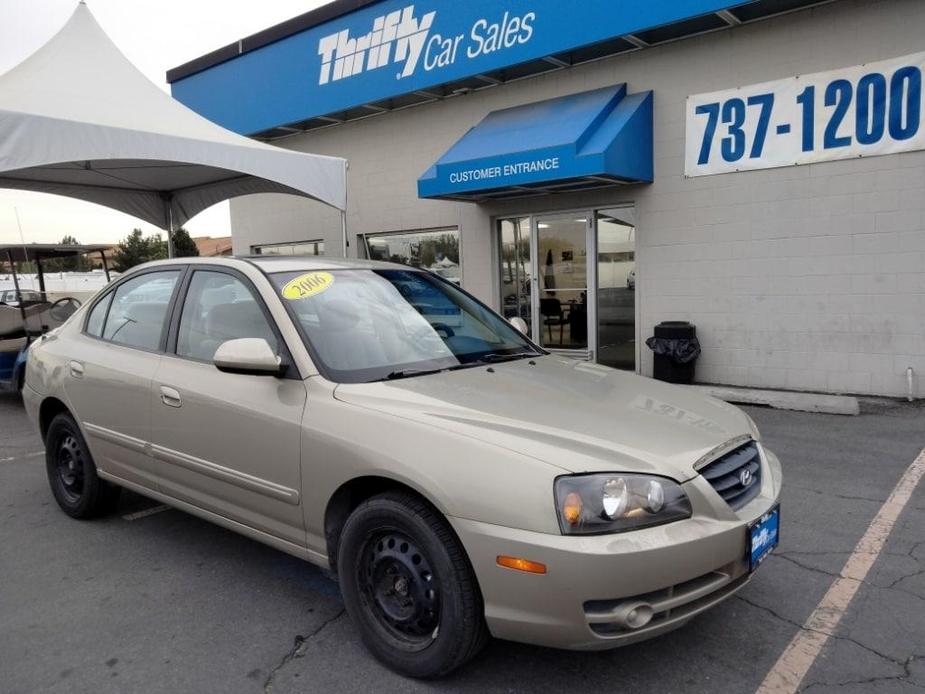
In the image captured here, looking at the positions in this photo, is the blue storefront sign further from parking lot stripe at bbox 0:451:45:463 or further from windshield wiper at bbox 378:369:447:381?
parking lot stripe at bbox 0:451:45:463

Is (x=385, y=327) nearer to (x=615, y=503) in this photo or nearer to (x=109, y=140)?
(x=615, y=503)

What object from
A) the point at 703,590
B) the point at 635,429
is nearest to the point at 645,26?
the point at 635,429

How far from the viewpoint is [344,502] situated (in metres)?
2.85

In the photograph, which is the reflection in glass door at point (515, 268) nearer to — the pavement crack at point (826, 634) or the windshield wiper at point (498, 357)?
the windshield wiper at point (498, 357)

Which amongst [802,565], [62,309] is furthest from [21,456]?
[802,565]

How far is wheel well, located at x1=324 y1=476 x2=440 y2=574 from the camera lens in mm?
2752

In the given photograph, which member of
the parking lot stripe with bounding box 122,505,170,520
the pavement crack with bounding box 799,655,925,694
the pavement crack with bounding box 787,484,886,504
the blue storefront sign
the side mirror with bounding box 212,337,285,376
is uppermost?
the blue storefront sign

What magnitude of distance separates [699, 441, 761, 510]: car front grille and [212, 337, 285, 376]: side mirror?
178cm

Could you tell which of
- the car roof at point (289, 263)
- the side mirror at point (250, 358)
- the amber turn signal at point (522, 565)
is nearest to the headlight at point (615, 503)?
the amber turn signal at point (522, 565)

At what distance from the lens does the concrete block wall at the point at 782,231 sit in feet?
24.0

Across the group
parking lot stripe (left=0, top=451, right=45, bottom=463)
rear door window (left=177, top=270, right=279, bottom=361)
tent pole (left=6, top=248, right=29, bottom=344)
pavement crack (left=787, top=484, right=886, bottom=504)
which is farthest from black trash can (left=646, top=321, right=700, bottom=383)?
tent pole (left=6, top=248, right=29, bottom=344)

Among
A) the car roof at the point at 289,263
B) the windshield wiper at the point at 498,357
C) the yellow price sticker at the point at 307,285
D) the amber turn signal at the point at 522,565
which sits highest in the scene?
the car roof at the point at 289,263

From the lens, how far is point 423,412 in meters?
2.68

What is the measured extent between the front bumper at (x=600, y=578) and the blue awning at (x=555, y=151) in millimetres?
6136
